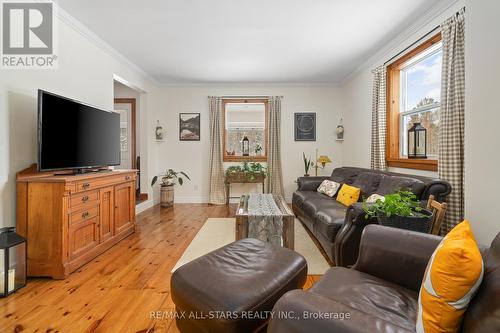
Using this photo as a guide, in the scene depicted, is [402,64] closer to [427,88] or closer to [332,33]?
[427,88]

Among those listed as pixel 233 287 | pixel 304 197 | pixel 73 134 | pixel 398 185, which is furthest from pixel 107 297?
pixel 398 185

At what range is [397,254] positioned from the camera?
128 cm

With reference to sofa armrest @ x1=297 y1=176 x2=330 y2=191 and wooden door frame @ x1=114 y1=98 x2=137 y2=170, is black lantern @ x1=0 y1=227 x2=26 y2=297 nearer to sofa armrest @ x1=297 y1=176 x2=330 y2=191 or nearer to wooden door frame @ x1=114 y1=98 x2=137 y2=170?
wooden door frame @ x1=114 y1=98 x2=137 y2=170

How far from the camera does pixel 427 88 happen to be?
9.25 ft

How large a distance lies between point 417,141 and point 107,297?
3.63 m

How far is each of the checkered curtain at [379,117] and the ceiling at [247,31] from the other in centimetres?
43

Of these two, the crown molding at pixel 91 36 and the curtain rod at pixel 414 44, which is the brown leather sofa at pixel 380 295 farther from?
the crown molding at pixel 91 36

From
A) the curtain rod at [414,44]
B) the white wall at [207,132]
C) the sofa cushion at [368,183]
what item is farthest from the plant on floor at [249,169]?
the curtain rod at [414,44]

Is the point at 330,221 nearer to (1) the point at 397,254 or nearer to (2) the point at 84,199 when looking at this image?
(1) the point at 397,254

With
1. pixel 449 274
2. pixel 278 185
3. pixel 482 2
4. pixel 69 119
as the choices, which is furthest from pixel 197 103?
pixel 449 274

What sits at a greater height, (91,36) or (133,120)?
(91,36)

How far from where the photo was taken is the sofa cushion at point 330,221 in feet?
7.44

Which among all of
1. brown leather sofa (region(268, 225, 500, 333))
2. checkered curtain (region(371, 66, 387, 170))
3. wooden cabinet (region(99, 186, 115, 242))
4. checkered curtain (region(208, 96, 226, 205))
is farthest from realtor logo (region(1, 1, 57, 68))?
checkered curtain (region(371, 66, 387, 170))

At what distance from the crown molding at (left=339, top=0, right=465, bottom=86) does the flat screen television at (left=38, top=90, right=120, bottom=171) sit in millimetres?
3888
